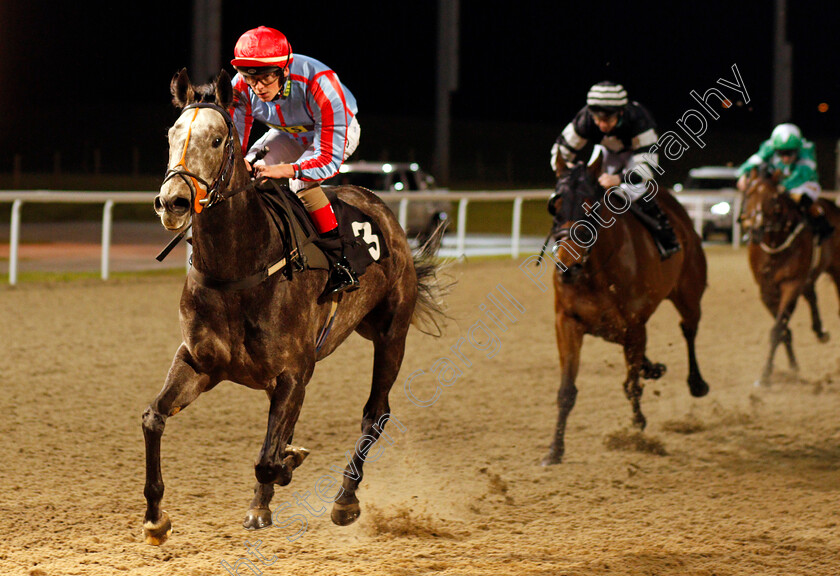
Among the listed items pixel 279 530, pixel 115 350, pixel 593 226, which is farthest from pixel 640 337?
pixel 115 350

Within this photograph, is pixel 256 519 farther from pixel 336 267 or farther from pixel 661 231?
pixel 661 231

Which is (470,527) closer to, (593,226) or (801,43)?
(593,226)

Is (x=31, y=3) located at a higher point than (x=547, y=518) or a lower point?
higher

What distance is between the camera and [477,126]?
54312 millimetres

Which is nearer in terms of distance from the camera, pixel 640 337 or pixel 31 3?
pixel 640 337

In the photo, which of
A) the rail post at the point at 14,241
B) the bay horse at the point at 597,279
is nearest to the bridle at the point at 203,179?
the bay horse at the point at 597,279

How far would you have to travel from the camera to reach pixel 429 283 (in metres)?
5.19

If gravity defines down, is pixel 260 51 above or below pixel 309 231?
above

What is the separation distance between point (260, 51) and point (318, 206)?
66 cm

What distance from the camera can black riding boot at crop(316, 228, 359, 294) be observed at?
3.90 m

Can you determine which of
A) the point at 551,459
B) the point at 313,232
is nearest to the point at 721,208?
the point at 551,459

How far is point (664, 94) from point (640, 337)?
51710 millimetres

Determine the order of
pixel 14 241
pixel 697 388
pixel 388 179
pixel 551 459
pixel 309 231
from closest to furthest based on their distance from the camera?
pixel 309 231
pixel 551 459
pixel 697 388
pixel 14 241
pixel 388 179

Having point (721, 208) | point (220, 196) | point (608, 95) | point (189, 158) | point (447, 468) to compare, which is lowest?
point (447, 468)
